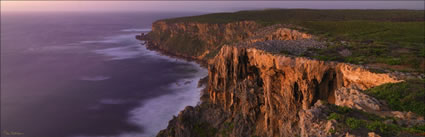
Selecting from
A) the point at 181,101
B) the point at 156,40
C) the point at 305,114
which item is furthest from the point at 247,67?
the point at 156,40

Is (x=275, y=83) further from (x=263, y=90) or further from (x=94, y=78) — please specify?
(x=94, y=78)

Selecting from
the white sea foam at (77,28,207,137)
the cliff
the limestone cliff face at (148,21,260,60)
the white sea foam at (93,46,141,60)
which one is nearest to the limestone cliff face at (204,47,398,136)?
the cliff

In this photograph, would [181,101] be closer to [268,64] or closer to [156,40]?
[268,64]

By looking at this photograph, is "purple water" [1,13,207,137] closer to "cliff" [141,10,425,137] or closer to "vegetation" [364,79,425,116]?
"cliff" [141,10,425,137]

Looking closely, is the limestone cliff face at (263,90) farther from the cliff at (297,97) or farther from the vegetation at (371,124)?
the vegetation at (371,124)

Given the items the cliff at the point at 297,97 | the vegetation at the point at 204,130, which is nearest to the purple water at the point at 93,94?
the vegetation at the point at 204,130

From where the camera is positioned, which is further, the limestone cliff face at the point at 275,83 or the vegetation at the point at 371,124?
the limestone cliff face at the point at 275,83

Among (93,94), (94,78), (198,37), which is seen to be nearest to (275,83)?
(93,94)
